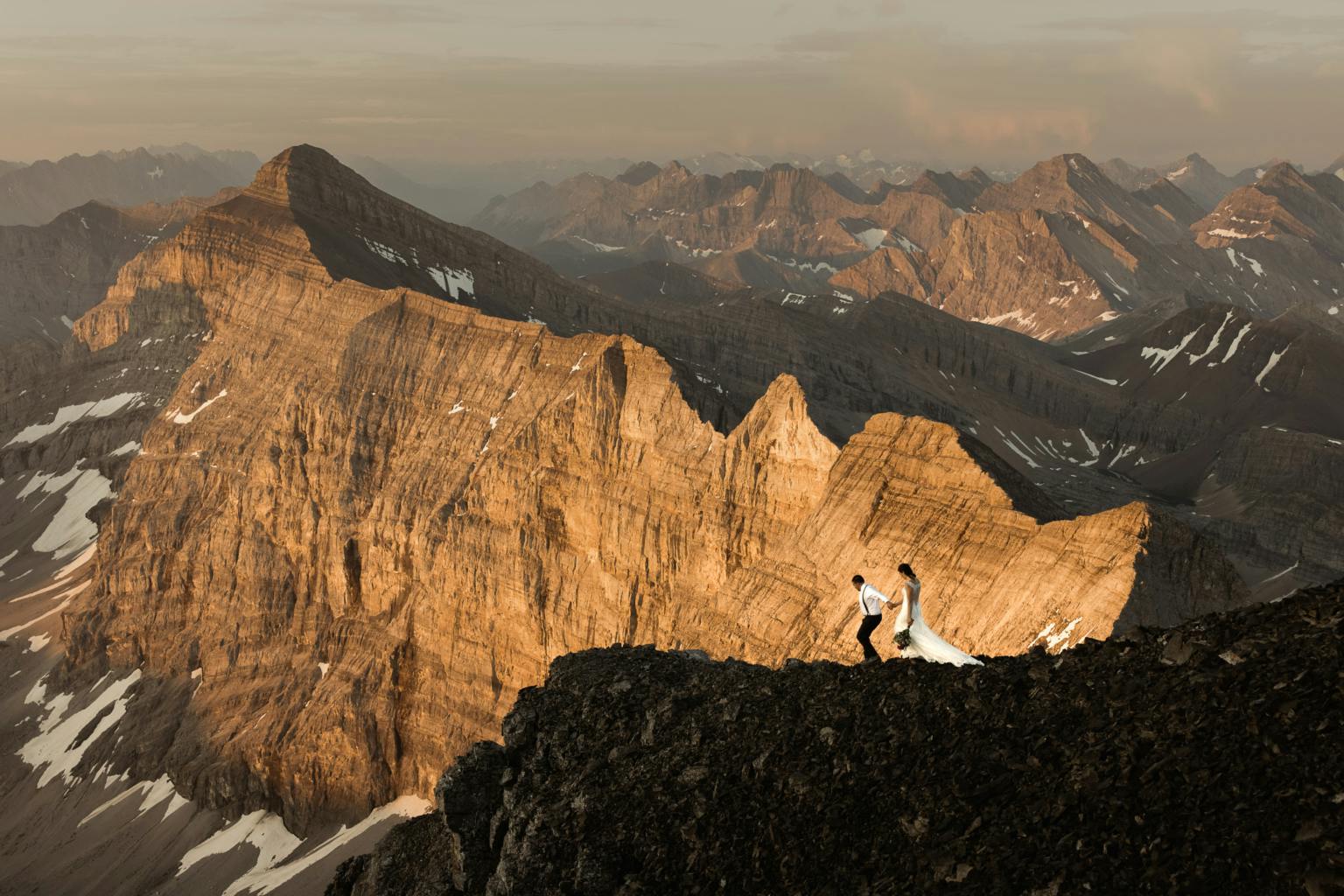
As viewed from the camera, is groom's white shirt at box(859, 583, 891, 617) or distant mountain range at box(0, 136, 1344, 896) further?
distant mountain range at box(0, 136, 1344, 896)

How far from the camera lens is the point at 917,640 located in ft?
78.6

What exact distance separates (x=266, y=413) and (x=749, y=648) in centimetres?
6890

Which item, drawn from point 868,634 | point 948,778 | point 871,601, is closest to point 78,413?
point 871,601

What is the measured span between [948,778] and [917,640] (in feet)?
15.4

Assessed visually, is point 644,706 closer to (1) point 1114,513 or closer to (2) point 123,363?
(1) point 1114,513

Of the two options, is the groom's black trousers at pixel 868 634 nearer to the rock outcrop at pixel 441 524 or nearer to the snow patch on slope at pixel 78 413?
the rock outcrop at pixel 441 524

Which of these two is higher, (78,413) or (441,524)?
(441,524)

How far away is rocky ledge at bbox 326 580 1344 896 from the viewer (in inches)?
612

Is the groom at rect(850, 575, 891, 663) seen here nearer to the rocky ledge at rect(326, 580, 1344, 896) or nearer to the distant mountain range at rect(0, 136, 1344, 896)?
the rocky ledge at rect(326, 580, 1344, 896)

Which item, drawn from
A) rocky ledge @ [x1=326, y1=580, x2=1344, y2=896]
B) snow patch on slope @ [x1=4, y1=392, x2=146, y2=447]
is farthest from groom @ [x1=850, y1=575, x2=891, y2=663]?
snow patch on slope @ [x1=4, y1=392, x2=146, y2=447]

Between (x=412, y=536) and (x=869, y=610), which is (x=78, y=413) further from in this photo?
(x=869, y=610)

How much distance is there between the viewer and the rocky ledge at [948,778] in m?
15.5

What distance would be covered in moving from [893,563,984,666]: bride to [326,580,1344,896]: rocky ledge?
0.66 m

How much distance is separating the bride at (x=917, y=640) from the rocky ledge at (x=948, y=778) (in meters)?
0.66
